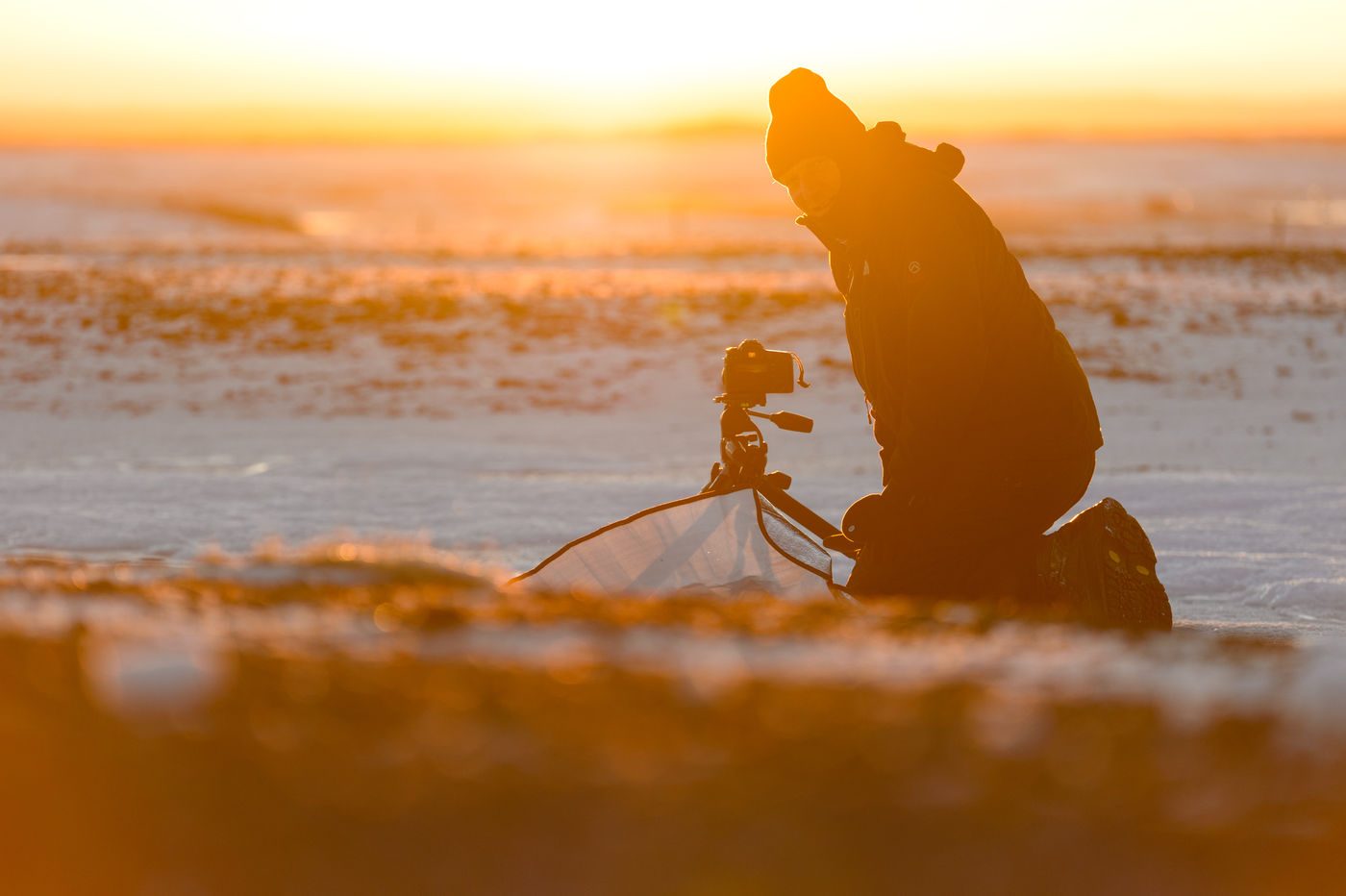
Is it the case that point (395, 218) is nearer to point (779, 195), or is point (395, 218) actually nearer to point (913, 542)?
point (779, 195)

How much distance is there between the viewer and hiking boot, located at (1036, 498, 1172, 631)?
A: 347 centimetres

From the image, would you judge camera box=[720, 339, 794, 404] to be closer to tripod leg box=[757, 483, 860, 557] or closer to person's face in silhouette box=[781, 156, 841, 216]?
tripod leg box=[757, 483, 860, 557]

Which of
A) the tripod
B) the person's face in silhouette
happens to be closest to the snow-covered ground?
the tripod

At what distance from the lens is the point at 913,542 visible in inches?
131

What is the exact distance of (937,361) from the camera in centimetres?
310

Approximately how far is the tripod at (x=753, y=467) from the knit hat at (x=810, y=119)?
728mm

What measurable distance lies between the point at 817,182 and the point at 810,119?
0.53 feet

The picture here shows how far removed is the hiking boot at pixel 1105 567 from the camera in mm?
3469

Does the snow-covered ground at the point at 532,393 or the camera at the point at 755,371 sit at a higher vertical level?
the camera at the point at 755,371

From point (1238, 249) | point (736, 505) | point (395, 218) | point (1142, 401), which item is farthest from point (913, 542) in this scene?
point (395, 218)

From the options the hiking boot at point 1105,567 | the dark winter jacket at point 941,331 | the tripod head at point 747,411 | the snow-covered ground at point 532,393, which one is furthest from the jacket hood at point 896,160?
the snow-covered ground at point 532,393

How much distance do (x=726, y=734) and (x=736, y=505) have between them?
2309 mm

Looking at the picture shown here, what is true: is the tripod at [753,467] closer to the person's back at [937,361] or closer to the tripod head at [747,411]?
the tripod head at [747,411]

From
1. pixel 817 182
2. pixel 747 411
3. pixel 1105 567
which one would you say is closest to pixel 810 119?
pixel 817 182
